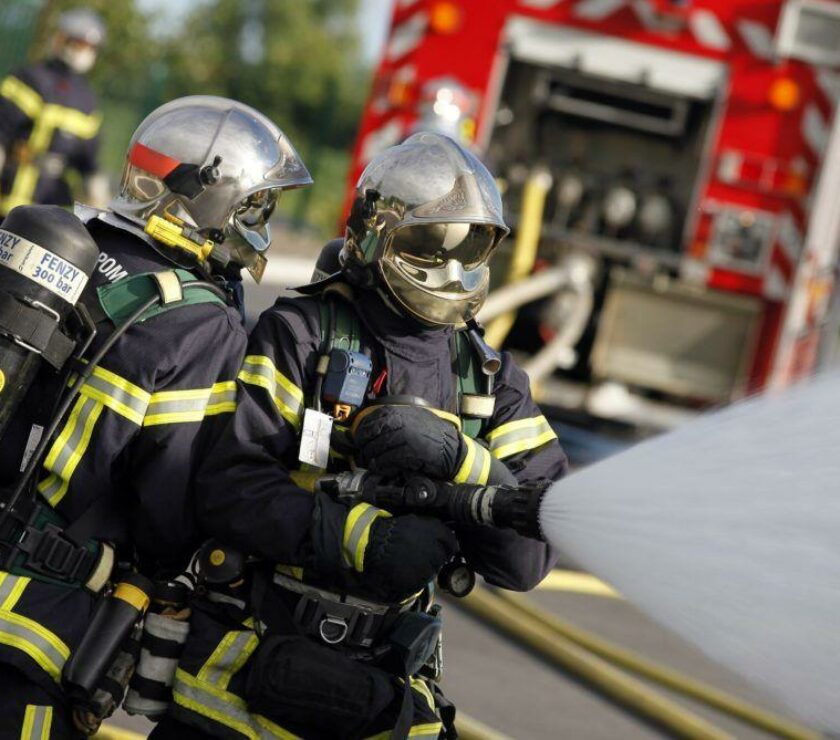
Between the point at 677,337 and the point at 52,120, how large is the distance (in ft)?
12.3

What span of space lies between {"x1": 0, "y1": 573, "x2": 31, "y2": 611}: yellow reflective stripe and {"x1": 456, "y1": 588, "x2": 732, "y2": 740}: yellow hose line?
127 inches

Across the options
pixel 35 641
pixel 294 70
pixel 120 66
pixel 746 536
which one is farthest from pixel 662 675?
pixel 294 70

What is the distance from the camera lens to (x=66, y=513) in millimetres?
3275

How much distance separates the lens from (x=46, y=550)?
3.21 m

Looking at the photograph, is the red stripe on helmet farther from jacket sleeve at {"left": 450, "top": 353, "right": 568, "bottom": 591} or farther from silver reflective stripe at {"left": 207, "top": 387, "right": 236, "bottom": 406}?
jacket sleeve at {"left": 450, "top": 353, "right": 568, "bottom": 591}

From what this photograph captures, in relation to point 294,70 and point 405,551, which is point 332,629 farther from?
point 294,70

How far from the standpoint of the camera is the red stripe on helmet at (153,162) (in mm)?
3564

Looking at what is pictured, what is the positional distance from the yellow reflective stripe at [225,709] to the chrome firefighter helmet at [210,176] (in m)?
0.93

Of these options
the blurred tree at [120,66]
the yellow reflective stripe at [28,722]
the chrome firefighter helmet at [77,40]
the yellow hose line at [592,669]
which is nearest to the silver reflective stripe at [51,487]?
the yellow reflective stripe at [28,722]

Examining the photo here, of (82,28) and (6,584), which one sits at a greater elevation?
(82,28)

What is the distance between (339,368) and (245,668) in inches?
24.9

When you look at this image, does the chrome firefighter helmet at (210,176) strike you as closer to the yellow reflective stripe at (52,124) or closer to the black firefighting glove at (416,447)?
the black firefighting glove at (416,447)

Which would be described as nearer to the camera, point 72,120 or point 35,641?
point 35,641

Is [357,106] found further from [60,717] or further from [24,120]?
[60,717]
